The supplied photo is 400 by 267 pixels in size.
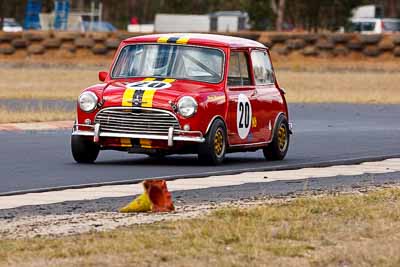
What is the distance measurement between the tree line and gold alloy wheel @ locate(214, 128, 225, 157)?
4030cm

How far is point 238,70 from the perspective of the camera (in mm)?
17922

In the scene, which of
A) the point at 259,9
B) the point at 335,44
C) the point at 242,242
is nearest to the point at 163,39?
the point at 242,242

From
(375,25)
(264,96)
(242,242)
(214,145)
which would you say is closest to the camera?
(242,242)

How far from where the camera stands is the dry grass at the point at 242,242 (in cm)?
909

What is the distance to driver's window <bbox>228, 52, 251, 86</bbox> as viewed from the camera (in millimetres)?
17703

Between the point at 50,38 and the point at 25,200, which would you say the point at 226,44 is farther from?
the point at 50,38

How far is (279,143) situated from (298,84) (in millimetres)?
22910

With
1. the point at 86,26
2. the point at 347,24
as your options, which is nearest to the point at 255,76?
the point at 347,24

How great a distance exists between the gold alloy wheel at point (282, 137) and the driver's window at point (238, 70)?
2.97 ft

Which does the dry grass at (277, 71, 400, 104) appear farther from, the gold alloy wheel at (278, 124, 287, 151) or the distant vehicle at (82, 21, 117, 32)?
the distant vehicle at (82, 21, 117, 32)

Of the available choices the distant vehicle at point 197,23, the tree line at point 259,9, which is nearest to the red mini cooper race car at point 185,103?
the tree line at point 259,9

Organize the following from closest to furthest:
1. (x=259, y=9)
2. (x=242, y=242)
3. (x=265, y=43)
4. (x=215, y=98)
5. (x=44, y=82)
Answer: (x=242, y=242), (x=215, y=98), (x=44, y=82), (x=265, y=43), (x=259, y=9)

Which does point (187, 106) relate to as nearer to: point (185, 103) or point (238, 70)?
point (185, 103)

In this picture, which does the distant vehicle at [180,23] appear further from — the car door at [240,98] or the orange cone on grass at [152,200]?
the orange cone on grass at [152,200]
